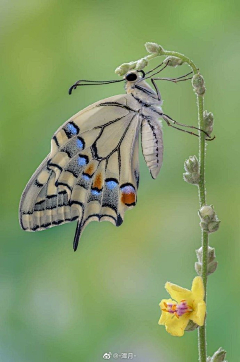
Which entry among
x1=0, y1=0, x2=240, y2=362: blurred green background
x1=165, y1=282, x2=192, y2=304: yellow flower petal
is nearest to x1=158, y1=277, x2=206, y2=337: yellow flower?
x1=165, y1=282, x2=192, y2=304: yellow flower petal

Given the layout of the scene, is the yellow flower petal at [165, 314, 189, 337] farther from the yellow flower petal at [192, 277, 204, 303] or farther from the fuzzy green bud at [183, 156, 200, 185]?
the fuzzy green bud at [183, 156, 200, 185]

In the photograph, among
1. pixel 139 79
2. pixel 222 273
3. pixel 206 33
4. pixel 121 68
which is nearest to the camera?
pixel 121 68

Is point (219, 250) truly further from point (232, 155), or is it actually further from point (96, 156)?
point (96, 156)

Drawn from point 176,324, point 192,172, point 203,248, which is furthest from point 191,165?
point 176,324

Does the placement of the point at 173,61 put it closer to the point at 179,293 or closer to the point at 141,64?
the point at 141,64

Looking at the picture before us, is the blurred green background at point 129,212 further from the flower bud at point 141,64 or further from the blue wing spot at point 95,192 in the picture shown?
the flower bud at point 141,64

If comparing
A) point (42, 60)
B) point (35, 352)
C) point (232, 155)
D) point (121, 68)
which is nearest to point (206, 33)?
point (232, 155)

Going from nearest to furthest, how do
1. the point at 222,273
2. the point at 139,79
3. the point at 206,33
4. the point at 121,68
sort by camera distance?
the point at 121,68 < the point at 139,79 < the point at 222,273 < the point at 206,33
